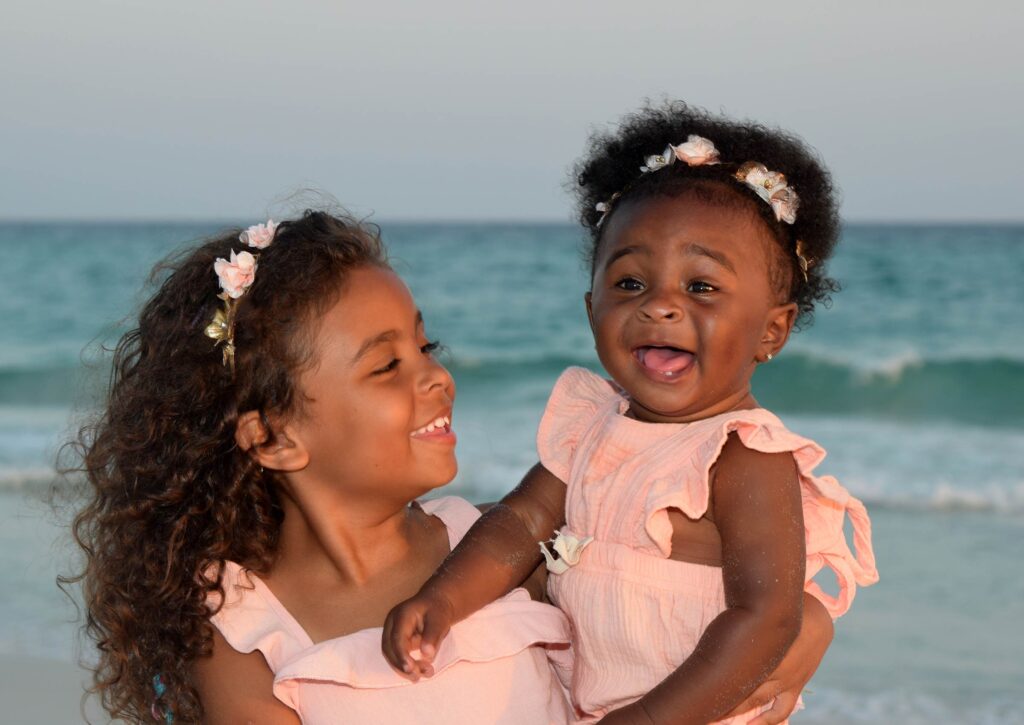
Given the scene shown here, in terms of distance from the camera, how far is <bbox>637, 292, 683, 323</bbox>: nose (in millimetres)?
2348

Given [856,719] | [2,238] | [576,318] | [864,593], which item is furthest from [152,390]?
[2,238]

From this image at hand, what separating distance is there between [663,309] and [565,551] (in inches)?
20.4

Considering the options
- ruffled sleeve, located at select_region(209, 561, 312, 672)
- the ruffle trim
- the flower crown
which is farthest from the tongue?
ruffled sleeve, located at select_region(209, 561, 312, 672)

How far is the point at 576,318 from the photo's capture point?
47.6 feet

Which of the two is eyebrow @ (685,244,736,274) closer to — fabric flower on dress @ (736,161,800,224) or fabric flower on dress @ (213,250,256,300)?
fabric flower on dress @ (736,161,800,224)

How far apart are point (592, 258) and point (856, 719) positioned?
106 inches

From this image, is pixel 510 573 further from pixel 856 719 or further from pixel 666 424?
pixel 856 719

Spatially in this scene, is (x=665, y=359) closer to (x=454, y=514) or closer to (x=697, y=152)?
(x=697, y=152)

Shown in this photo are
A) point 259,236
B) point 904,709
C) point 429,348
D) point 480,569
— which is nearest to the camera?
point 480,569

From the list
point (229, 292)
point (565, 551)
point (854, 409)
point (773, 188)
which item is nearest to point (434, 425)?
point (565, 551)

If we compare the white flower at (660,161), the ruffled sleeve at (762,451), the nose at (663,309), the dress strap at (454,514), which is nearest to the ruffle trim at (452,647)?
the dress strap at (454,514)

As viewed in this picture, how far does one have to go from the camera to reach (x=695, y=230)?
2.37 meters

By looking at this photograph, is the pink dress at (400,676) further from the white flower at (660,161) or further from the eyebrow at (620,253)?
the white flower at (660,161)

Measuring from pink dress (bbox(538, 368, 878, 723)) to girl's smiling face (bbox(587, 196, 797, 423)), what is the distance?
0.09m
